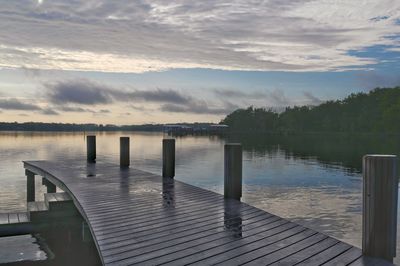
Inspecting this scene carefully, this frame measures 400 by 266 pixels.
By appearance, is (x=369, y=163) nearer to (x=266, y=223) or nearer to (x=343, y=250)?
(x=343, y=250)

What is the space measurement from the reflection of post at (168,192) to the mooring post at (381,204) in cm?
492

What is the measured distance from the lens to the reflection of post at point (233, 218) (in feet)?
23.8

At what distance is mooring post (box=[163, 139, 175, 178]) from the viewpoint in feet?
47.2

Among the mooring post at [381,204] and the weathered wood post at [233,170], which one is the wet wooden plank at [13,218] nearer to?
the weathered wood post at [233,170]

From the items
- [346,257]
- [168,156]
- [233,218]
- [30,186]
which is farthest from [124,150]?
[346,257]

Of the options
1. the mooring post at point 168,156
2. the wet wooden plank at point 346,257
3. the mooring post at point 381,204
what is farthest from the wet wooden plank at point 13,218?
the mooring post at point 381,204

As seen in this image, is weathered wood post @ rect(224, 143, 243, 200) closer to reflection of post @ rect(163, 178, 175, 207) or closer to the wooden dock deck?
the wooden dock deck

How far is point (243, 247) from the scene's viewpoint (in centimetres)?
618

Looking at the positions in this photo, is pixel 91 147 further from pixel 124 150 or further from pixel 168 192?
pixel 168 192

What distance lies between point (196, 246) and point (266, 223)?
2106 millimetres

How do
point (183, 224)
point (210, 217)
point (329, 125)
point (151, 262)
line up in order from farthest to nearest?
point (329, 125)
point (210, 217)
point (183, 224)
point (151, 262)

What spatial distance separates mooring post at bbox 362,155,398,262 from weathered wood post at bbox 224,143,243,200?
4614 millimetres

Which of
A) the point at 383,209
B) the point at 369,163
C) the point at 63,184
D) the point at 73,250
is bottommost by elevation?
the point at 73,250

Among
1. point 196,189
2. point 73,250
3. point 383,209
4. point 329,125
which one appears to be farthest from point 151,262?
point 329,125
